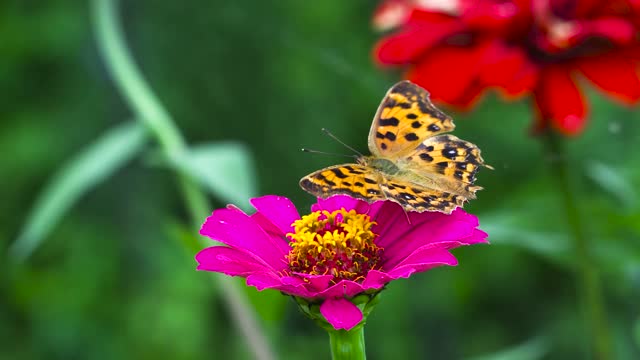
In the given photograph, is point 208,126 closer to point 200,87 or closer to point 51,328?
point 200,87

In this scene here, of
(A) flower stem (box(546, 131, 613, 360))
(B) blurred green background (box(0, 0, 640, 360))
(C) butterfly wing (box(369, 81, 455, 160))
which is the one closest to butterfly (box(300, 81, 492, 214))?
(C) butterfly wing (box(369, 81, 455, 160))

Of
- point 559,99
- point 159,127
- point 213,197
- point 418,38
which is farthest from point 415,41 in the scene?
point 213,197

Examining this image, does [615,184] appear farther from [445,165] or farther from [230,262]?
[230,262]

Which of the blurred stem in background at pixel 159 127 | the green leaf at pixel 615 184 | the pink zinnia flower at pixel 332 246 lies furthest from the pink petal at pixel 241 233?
the green leaf at pixel 615 184

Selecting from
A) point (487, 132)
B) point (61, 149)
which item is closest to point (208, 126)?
point (61, 149)

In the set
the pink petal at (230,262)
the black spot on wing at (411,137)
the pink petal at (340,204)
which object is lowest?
the pink petal at (230,262)

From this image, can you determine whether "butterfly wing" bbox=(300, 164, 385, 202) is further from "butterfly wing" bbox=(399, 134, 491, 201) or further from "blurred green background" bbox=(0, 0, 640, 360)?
"blurred green background" bbox=(0, 0, 640, 360)

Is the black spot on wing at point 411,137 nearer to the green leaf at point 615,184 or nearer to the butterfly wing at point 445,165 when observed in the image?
the butterfly wing at point 445,165
